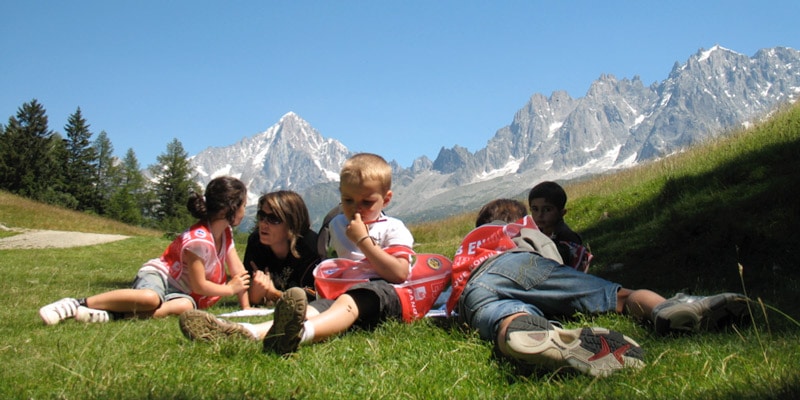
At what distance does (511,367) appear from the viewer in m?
2.89

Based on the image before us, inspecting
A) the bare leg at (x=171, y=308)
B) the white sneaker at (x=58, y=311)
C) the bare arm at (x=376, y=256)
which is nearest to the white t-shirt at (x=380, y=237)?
the bare arm at (x=376, y=256)

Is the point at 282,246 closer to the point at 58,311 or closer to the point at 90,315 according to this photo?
the point at 90,315

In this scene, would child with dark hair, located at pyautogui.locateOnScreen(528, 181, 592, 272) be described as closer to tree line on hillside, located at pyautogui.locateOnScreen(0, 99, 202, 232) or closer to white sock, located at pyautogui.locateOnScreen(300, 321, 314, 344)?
white sock, located at pyautogui.locateOnScreen(300, 321, 314, 344)

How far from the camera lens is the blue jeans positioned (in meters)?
3.57

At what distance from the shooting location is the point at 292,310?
3.08 metres

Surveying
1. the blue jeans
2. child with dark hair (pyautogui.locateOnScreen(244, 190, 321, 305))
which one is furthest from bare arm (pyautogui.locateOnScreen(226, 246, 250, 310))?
the blue jeans

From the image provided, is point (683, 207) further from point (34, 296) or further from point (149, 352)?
point (34, 296)

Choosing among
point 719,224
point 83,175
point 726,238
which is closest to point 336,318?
point 726,238

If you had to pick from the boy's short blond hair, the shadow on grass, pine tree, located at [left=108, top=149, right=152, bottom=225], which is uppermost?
pine tree, located at [left=108, top=149, right=152, bottom=225]

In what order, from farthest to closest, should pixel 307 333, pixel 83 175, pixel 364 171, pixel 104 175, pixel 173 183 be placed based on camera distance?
pixel 104 175 < pixel 173 183 < pixel 83 175 < pixel 364 171 < pixel 307 333

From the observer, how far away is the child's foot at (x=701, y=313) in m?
3.28

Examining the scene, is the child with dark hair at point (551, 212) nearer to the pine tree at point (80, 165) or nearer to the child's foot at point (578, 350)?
the child's foot at point (578, 350)

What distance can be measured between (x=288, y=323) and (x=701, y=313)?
2198 mm

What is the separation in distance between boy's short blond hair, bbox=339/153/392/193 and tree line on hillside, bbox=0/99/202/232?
196 feet
